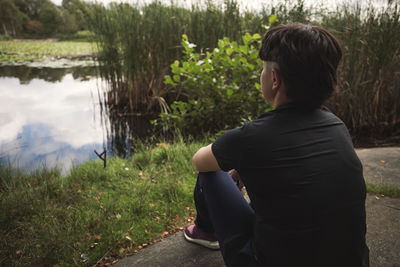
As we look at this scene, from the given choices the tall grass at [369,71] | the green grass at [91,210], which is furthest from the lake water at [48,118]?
the tall grass at [369,71]

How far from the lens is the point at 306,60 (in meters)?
0.87

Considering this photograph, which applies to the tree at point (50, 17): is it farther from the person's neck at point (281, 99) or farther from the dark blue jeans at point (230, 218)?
the person's neck at point (281, 99)

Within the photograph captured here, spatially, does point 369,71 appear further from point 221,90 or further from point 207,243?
point 207,243

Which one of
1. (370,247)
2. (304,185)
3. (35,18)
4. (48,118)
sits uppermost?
(35,18)

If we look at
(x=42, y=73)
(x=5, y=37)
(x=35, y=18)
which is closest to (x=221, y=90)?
(x=42, y=73)

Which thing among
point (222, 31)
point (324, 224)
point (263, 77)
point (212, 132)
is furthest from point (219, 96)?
point (324, 224)

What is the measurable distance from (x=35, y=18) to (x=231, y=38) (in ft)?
34.6

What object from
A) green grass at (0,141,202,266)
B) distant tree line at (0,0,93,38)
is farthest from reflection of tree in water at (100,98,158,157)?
distant tree line at (0,0,93,38)

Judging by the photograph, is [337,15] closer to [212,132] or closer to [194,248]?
[212,132]

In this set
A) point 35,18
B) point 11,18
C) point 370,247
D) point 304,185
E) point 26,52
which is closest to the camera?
point 304,185

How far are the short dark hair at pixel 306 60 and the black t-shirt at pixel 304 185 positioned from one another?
0.06 metres

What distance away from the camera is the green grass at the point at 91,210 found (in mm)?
1725

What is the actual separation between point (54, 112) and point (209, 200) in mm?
6081

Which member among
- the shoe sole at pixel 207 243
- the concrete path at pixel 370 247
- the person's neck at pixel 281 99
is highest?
the person's neck at pixel 281 99
